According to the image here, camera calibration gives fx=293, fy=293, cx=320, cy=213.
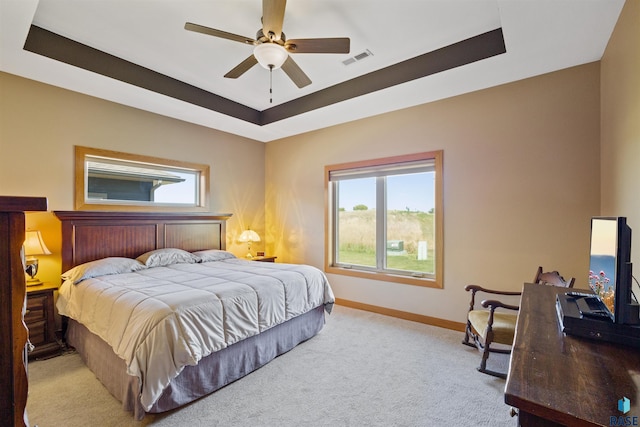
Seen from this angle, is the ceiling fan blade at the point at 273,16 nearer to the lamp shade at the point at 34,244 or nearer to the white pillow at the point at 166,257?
the white pillow at the point at 166,257

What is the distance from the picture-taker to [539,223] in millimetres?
2994

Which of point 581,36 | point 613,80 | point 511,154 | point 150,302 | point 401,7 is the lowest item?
point 150,302

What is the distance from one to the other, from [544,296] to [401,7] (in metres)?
2.40

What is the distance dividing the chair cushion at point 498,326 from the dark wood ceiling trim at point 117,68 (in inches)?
155

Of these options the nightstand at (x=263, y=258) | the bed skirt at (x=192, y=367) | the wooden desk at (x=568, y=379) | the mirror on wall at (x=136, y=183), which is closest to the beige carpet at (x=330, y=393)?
the bed skirt at (x=192, y=367)

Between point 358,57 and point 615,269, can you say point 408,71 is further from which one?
point 615,269

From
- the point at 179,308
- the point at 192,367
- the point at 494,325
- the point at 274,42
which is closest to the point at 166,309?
the point at 179,308

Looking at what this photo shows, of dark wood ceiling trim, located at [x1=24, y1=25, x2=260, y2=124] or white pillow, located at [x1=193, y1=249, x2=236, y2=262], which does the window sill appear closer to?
white pillow, located at [x1=193, y1=249, x2=236, y2=262]

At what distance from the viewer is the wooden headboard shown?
3.21 metres

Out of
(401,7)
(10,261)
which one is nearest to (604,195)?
(401,7)

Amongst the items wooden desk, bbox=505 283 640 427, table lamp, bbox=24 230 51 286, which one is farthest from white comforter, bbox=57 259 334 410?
wooden desk, bbox=505 283 640 427

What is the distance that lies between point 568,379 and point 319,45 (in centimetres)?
246

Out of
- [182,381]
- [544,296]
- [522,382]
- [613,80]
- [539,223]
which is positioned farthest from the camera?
[539,223]

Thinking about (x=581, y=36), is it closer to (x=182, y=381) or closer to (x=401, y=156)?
(x=401, y=156)
